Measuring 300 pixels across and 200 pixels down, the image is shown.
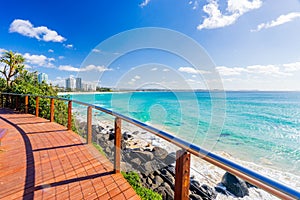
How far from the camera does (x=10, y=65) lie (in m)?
11.5

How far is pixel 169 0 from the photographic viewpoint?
9805 millimetres

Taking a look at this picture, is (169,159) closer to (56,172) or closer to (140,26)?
(56,172)

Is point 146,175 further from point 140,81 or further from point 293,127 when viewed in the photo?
point 293,127

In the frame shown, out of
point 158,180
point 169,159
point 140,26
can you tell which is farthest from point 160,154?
point 140,26

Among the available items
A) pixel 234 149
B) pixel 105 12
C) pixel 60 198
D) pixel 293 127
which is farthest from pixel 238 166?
pixel 293 127

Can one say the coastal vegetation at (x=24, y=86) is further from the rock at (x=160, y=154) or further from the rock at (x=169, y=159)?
the rock at (x=169, y=159)

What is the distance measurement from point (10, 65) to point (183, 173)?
14.5m

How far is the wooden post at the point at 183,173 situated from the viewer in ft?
3.54

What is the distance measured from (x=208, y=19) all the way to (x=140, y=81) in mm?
8684

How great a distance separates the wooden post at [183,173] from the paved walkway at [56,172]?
34.6 inches

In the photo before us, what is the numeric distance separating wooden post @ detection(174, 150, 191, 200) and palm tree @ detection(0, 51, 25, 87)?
13.8 metres

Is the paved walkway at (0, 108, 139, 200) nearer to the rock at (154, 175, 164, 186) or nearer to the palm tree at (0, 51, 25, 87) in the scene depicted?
the rock at (154, 175, 164, 186)

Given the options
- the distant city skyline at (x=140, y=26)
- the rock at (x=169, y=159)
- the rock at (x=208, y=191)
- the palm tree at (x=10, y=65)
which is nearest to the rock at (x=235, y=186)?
the rock at (x=208, y=191)

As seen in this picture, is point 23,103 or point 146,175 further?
point 23,103
